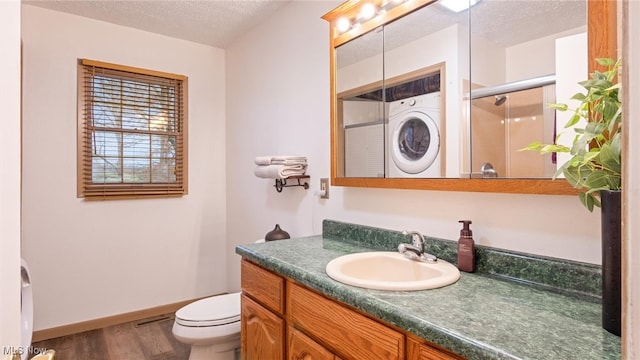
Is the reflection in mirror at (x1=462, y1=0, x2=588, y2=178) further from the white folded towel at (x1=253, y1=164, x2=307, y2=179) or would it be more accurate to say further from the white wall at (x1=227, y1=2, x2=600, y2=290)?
the white folded towel at (x1=253, y1=164, x2=307, y2=179)

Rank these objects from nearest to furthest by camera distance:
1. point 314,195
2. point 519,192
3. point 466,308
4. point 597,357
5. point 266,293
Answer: point 597,357
point 466,308
point 519,192
point 266,293
point 314,195

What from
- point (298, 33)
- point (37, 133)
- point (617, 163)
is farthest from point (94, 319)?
point (617, 163)

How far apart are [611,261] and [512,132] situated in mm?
543

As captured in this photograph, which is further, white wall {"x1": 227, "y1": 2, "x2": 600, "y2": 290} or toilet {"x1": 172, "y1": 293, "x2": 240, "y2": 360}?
toilet {"x1": 172, "y1": 293, "x2": 240, "y2": 360}

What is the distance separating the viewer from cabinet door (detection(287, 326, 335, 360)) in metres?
1.19

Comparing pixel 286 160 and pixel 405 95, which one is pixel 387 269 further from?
pixel 286 160

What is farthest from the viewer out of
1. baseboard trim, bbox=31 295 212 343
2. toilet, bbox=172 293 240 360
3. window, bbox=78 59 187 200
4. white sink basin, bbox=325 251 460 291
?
window, bbox=78 59 187 200

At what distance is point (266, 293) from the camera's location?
1517 mm

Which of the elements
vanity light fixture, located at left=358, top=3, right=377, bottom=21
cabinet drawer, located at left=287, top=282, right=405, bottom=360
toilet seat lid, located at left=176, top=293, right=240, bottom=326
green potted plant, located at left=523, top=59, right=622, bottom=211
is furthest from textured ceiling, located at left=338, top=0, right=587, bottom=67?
toilet seat lid, located at left=176, top=293, right=240, bottom=326

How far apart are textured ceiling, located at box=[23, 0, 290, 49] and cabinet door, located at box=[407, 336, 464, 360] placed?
2.33 meters

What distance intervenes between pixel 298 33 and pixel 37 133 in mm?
2021

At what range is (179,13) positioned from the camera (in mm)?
2609

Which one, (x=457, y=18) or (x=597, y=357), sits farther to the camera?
(x=457, y=18)

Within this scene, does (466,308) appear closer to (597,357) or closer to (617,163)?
(597,357)
